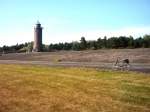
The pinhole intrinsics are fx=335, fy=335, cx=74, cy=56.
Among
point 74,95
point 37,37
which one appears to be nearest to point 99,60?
point 74,95

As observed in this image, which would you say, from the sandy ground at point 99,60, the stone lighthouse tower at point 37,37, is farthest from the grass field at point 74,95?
the stone lighthouse tower at point 37,37

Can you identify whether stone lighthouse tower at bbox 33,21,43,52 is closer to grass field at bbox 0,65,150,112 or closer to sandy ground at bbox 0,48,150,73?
sandy ground at bbox 0,48,150,73

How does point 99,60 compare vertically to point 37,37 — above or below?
below

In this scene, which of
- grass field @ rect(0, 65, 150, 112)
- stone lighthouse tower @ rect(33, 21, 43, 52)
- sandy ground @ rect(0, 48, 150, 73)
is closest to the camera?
grass field @ rect(0, 65, 150, 112)

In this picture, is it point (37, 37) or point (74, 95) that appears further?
point (37, 37)

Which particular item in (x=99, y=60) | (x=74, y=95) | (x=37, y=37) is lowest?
(x=74, y=95)

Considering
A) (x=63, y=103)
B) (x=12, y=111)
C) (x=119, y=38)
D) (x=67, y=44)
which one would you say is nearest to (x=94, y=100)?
(x=63, y=103)

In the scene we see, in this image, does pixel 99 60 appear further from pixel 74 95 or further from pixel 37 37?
pixel 37 37

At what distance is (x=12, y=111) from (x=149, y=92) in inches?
256

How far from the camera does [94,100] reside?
45.3 feet

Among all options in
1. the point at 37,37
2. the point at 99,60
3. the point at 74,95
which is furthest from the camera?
the point at 37,37

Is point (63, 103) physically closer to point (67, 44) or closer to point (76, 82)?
point (76, 82)

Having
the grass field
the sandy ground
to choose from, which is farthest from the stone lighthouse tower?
the grass field

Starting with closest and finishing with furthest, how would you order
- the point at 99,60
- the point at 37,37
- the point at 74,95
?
the point at 74,95 → the point at 99,60 → the point at 37,37
